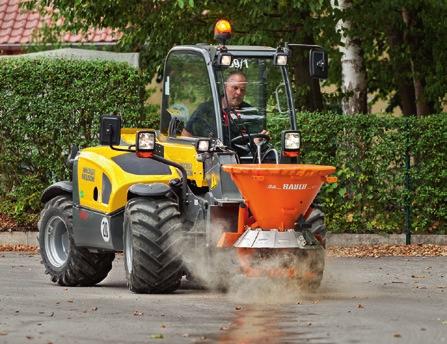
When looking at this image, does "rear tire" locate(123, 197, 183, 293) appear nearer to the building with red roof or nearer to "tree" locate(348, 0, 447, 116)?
"tree" locate(348, 0, 447, 116)

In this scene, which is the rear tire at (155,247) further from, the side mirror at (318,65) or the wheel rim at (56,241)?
the wheel rim at (56,241)

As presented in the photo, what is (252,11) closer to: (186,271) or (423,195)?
(423,195)

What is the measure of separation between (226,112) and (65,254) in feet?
9.66

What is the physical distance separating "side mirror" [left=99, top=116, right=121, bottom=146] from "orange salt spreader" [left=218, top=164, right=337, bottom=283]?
1.32 m

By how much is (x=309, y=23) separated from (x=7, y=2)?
672 inches

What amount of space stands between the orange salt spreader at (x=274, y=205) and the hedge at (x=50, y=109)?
8.75m

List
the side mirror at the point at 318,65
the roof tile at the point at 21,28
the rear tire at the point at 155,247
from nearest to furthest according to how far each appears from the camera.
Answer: the rear tire at the point at 155,247, the side mirror at the point at 318,65, the roof tile at the point at 21,28

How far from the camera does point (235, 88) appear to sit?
1706cm

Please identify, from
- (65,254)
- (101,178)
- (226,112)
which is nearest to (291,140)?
(226,112)

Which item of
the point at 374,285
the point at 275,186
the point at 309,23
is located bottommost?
the point at 374,285

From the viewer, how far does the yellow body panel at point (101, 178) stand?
56.1 feet

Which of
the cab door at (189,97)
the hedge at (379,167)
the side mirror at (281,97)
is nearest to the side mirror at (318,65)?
the side mirror at (281,97)

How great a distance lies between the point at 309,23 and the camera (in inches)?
1014

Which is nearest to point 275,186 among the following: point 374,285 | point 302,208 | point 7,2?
point 302,208
